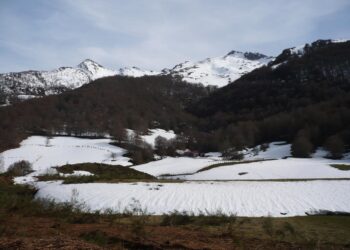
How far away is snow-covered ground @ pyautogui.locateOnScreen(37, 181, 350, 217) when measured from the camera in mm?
22328

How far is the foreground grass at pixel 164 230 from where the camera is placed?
395 inches

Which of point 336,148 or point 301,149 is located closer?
point 336,148

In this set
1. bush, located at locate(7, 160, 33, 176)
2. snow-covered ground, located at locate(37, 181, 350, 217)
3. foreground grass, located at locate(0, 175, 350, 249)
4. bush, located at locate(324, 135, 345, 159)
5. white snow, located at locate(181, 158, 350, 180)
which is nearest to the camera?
foreground grass, located at locate(0, 175, 350, 249)

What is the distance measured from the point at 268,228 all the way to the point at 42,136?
162m

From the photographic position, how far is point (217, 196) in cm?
2570

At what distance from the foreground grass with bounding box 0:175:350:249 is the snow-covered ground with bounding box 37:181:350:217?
4.72 m

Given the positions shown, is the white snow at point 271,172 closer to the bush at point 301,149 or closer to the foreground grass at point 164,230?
the foreground grass at point 164,230

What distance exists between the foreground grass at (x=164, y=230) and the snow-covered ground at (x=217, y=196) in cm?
472

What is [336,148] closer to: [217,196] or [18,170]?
[18,170]

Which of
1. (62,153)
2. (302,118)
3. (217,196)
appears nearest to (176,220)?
(217,196)

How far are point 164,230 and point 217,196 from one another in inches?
527

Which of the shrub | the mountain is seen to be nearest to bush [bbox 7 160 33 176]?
the shrub

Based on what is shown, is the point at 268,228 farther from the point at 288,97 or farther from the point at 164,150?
the point at 288,97

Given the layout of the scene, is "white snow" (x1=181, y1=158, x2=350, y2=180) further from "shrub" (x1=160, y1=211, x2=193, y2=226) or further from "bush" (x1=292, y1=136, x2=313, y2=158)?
"bush" (x1=292, y1=136, x2=313, y2=158)
